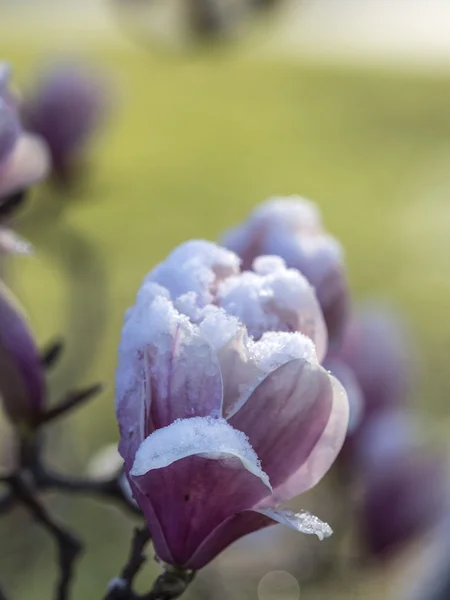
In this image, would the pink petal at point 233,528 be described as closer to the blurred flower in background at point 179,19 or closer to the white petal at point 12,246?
the white petal at point 12,246

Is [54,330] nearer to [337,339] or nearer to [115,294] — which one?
[115,294]

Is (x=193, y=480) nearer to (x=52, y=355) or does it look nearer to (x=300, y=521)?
(x=300, y=521)

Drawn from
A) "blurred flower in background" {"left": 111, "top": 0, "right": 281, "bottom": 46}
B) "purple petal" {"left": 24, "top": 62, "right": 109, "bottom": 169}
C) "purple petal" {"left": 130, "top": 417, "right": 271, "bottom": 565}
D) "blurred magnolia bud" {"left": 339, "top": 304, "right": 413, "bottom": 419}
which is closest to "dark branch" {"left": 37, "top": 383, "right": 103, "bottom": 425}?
"purple petal" {"left": 130, "top": 417, "right": 271, "bottom": 565}

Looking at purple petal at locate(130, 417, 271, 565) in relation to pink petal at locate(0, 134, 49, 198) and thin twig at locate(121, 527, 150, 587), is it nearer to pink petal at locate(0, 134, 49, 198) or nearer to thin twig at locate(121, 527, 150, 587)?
thin twig at locate(121, 527, 150, 587)

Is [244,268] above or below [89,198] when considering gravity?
above

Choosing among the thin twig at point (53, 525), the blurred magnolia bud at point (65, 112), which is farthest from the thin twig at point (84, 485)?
the blurred magnolia bud at point (65, 112)

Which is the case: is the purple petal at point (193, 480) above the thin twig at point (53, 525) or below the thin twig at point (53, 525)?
above

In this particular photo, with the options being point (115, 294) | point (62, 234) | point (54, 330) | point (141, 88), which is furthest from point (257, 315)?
point (141, 88)
